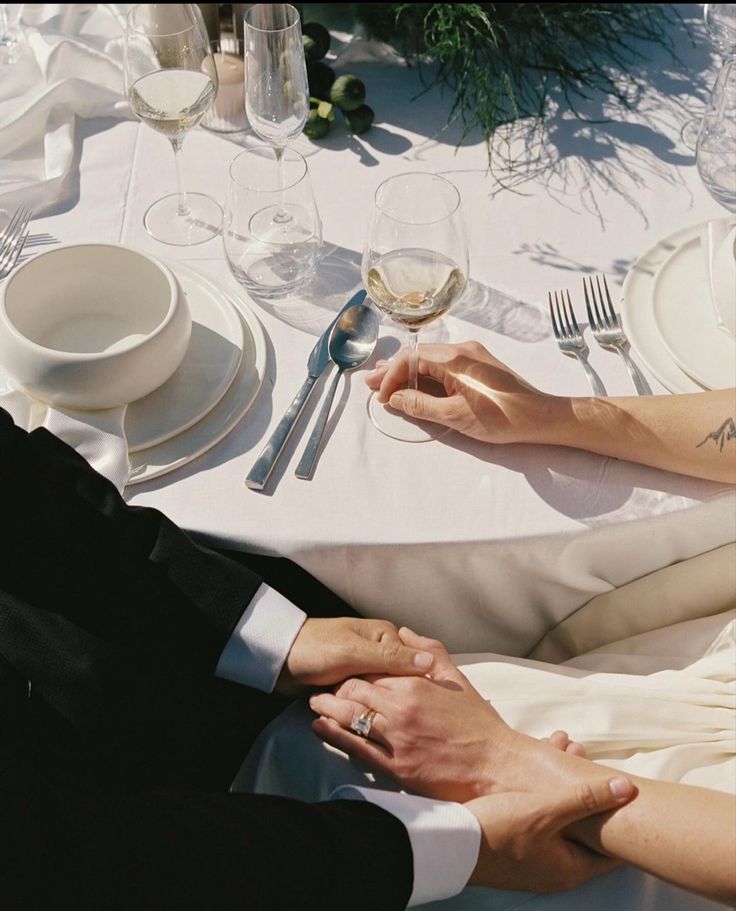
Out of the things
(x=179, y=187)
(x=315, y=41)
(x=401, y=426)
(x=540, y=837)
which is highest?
(x=315, y=41)

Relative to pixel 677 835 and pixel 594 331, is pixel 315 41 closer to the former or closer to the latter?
pixel 594 331

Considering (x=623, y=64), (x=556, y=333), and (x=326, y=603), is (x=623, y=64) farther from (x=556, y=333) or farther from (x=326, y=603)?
(x=326, y=603)

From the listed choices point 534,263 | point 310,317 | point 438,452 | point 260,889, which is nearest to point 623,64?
point 534,263

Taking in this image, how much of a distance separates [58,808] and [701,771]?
67 centimetres

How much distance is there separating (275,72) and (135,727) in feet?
2.75

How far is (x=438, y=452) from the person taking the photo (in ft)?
3.56

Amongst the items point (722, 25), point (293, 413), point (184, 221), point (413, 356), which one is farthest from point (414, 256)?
point (722, 25)

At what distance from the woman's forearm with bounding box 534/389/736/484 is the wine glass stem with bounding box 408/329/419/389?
156 millimetres

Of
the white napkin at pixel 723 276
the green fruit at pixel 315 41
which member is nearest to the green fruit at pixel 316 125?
the green fruit at pixel 315 41

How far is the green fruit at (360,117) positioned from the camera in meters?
1.49

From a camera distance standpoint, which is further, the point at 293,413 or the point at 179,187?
the point at 179,187

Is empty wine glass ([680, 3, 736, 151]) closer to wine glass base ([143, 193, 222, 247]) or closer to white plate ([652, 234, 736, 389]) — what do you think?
white plate ([652, 234, 736, 389])

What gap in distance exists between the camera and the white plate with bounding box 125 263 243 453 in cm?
106

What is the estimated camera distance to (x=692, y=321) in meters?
1.19
